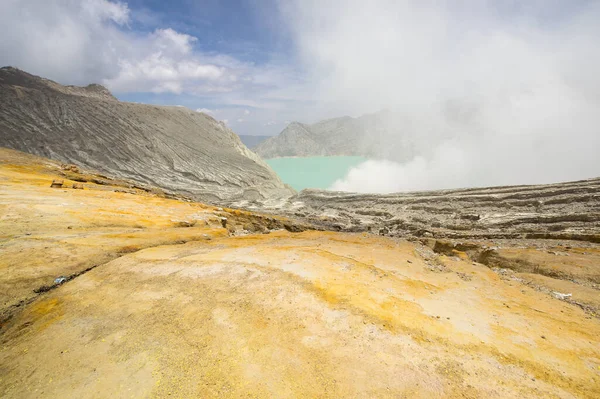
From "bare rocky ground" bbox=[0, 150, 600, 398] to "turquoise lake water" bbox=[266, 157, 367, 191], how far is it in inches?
2859

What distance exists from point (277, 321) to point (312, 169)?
356 feet

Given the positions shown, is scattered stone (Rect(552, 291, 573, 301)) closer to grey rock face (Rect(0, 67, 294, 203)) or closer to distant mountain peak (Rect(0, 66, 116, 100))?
grey rock face (Rect(0, 67, 294, 203))

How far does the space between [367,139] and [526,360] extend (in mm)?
143145

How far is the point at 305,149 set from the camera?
147 meters

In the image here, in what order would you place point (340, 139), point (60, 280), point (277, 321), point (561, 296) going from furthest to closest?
point (340, 139), point (561, 296), point (60, 280), point (277, 321)

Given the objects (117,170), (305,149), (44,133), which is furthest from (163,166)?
(305,149)

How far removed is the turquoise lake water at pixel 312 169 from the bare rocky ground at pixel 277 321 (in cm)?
7262

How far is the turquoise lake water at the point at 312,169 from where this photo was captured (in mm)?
93481

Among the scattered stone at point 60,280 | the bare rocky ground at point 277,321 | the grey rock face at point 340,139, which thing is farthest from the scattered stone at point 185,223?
the grey rock face at point 340,139

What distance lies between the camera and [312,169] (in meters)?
115

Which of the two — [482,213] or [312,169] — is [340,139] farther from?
[482,213]

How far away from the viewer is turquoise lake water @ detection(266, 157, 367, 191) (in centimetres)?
9348

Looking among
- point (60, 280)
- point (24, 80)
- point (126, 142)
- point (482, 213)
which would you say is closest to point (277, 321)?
point (60, 280)

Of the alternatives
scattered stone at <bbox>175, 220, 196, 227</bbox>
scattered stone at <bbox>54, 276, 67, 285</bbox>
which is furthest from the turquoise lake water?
scattered stone at <bbox>54, 276, 67, 285</bbox>
